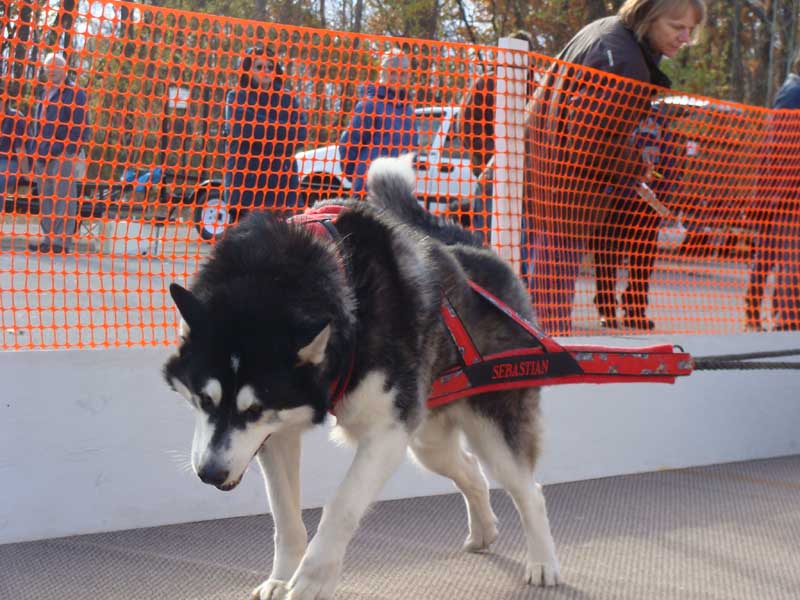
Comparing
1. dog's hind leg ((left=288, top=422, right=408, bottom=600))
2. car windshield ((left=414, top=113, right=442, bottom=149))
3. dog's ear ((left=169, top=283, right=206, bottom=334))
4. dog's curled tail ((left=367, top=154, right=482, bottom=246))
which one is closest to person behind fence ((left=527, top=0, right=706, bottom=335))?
car windshield ((left=414, top=113, right=442, bottom=149))

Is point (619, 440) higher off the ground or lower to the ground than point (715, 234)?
lower

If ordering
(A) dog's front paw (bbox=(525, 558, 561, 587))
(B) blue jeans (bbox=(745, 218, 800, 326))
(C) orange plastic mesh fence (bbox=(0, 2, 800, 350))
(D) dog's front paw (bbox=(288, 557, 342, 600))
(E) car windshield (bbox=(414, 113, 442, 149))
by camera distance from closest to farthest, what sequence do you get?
(D) dog's front paw (bbox=(288, 557, 342, 600))
(A) dog's front paw (bbox=(525, 558, 561, 587))
(C) orange plastic mesh fence (bbox=(0, 2, 800, 350))
(E) car windshield (bbox=(414, 113, 442, 149))
(B) blue jeans (bbox=(745, 218, 800, 326))

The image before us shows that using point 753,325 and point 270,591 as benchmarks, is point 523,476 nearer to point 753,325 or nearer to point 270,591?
point 270,591

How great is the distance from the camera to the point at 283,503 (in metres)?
3.29

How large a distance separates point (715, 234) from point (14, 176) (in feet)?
14.2

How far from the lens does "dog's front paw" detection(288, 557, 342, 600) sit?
2.87 m

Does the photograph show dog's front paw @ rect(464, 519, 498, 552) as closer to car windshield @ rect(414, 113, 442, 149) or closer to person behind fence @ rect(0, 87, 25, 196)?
car windshield @ rect(414, 113, 442, 149)

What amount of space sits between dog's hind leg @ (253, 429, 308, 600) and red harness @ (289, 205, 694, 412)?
0.52 m

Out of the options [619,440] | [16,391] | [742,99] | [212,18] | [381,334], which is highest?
[742,99]

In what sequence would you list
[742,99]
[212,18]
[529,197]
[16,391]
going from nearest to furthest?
[16,391] → [212,18] → [529,197] → [742,99]

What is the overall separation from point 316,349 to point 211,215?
86.9 inches

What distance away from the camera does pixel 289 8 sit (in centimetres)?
2248

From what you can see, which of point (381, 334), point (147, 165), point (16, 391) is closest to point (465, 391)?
point (381, 334)

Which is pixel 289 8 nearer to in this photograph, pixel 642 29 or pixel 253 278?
pixel 642 29
